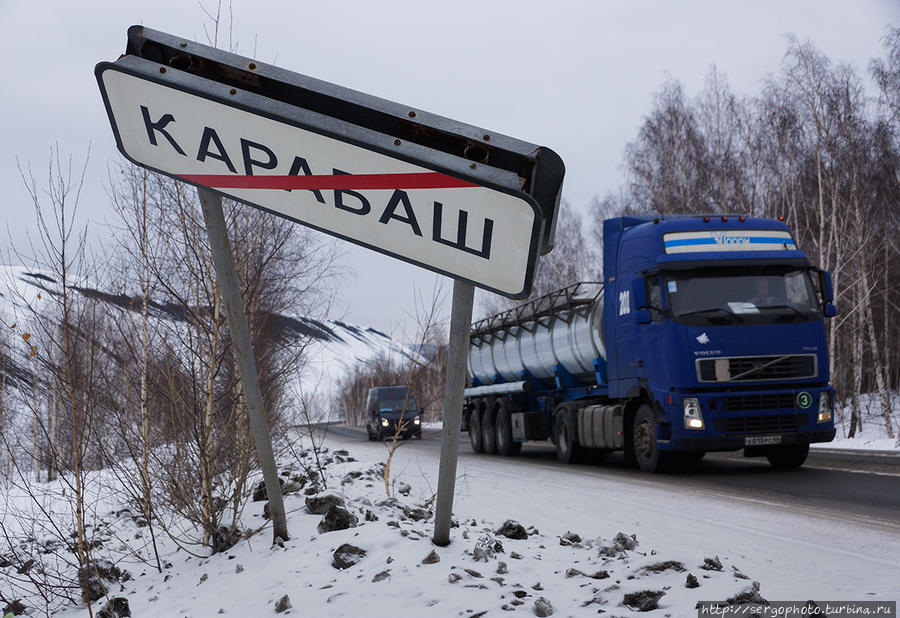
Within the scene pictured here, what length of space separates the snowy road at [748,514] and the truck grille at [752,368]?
1342 mm

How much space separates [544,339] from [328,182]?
44.4 feet

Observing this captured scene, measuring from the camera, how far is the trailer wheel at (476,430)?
20797 mm

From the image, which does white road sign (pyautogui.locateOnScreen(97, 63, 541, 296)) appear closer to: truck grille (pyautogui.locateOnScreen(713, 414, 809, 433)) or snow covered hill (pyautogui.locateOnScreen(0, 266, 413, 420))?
snow covered hill (pyautogui.locateOnScreen(0, 266, 413, 420))

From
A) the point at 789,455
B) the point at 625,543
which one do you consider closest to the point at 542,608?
the point at 625,543

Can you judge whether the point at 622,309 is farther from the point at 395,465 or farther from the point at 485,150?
the point at 485,150

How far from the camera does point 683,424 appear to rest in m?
10.9

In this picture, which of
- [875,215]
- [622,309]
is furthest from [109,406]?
[875,215]

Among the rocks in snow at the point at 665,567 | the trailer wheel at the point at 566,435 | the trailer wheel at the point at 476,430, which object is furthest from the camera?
the trailer wheel at the point at 476,430

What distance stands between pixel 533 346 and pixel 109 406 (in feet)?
39.4

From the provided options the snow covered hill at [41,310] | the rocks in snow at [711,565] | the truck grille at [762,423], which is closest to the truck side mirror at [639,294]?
the truck grille at [762,423]

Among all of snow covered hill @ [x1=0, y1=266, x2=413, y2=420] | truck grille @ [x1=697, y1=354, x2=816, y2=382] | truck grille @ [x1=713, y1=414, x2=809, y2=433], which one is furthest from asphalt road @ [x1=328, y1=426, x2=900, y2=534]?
snow covered hill @ [x1=0, y1=266, x2=413, y2=420]

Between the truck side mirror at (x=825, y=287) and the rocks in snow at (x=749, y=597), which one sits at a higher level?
the truck side mirror at (x=825, y=287)

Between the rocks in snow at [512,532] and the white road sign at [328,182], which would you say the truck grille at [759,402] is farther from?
the white road sign at [328,182]

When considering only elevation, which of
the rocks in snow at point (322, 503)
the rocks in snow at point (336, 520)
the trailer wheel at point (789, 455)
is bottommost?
the rocks in snow at point (336, 520)
